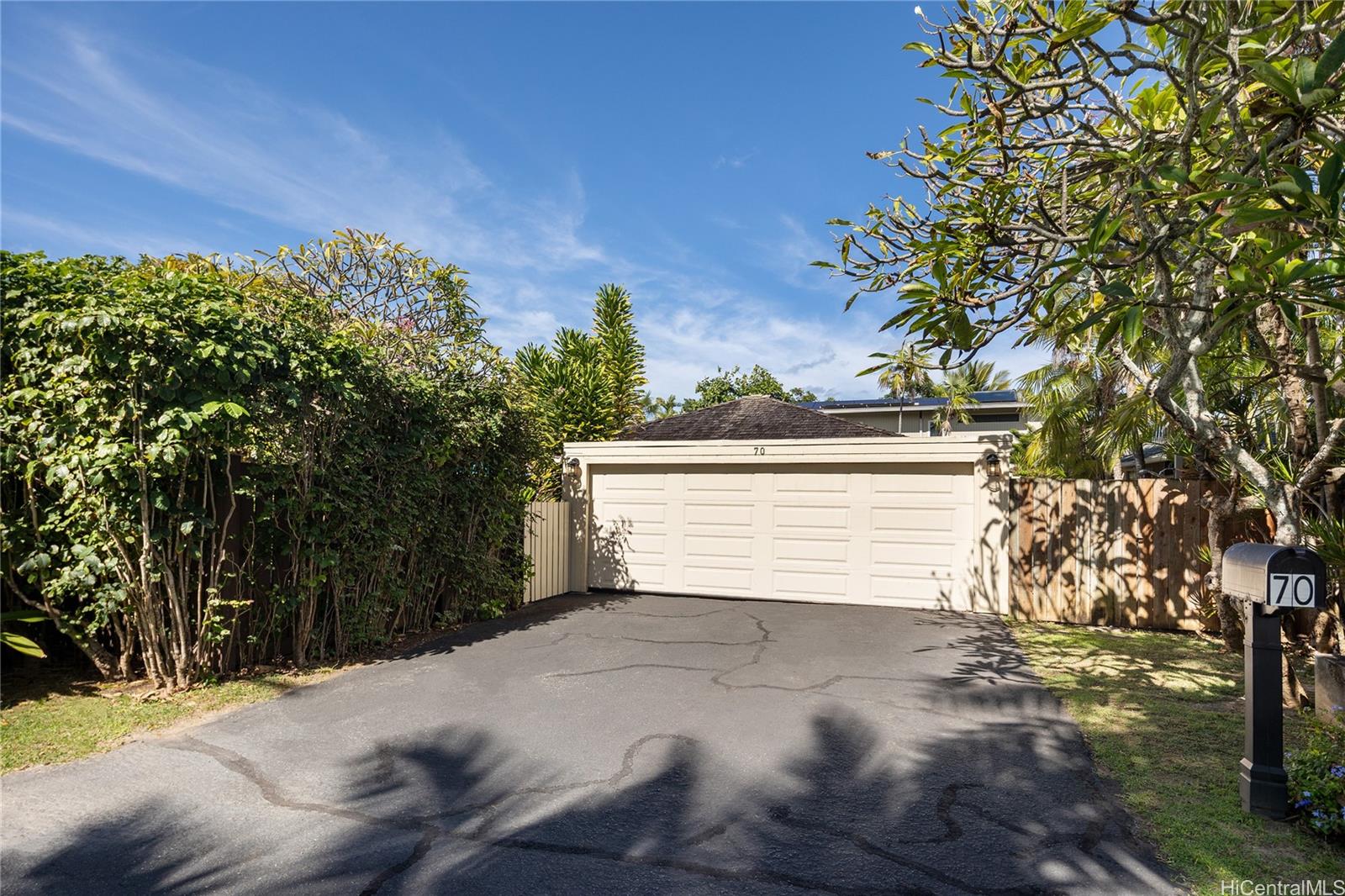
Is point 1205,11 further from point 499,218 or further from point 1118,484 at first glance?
point 499,218

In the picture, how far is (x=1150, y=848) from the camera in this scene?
2.92 meters

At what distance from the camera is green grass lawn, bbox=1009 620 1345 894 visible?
281cm

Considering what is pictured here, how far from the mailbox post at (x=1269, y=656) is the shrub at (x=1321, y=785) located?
74 mm

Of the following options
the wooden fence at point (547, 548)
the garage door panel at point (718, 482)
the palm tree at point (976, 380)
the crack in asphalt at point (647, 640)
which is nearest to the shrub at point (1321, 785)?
the crack in asphalt at point (647, 640)

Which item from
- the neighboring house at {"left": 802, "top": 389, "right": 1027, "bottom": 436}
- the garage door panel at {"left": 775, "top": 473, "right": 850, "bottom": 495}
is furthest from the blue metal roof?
the garage door panel at {"left": 775, "top": 473, "right": 850, "bottom": 495}

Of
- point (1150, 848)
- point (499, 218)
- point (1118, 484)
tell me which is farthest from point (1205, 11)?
point (499, 218)

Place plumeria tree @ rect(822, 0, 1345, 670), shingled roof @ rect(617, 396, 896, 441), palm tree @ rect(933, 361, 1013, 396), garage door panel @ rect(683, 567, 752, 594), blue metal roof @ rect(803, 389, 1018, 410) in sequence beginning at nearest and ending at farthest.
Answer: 1. plumeria tree @ rect(822, 0, 1345, 670)
2. garage door panel @ rect(683, 567, 752, 594)
3. shingled roof @ rect(617, 396, 896, 441)
4. palm tree @ rect(933, 361, 1013, 396)
5. blue metal roof @ rect(803, 389, 1018, 410)

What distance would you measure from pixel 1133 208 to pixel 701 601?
24.7 feet

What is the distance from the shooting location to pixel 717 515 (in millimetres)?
10430

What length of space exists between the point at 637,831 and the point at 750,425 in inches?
471

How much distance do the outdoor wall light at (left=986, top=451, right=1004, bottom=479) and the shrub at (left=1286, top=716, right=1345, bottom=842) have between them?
18.5 feet

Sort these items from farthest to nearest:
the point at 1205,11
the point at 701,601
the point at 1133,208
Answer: the point at 701,601, the point at 1133,208, the point at 1205,11

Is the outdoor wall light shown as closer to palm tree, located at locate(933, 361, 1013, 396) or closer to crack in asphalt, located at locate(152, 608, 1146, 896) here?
crack in asphalt, located at locate(152, 608, 1146, 896)

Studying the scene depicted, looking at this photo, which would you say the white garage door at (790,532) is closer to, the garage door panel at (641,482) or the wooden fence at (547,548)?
the garage door panel at (641,482)
